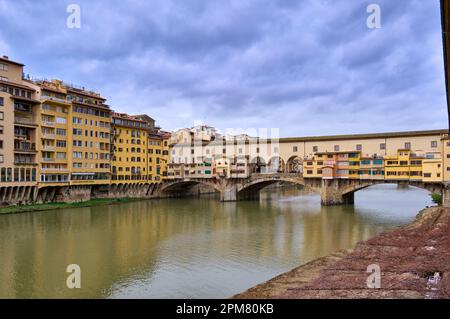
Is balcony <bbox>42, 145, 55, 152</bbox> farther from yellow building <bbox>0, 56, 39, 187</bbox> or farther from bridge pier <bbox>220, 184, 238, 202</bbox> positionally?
bridge pier <bbox>220, 184, 238, 202</bbox>

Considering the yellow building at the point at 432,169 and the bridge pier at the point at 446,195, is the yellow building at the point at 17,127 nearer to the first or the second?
the yellow building at the point at 432,169

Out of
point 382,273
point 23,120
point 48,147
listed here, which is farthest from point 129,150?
point 382,273

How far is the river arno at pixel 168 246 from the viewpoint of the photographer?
15531 millimetres

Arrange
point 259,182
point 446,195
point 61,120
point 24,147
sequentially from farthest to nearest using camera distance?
point 259,182 < point 61,120 < point 24,147 < point 446,195

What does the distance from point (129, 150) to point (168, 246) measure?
34625mm

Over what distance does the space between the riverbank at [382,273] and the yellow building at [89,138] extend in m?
37.0

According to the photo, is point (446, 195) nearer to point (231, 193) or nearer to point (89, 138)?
point (231, 193)

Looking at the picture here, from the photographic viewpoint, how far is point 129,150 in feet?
182

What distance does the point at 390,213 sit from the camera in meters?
37.7

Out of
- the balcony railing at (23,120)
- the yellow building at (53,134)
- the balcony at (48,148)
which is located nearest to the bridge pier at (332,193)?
the yellow building at (53,134)

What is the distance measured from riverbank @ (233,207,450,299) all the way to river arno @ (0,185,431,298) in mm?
1904

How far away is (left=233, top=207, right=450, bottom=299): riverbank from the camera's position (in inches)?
475
